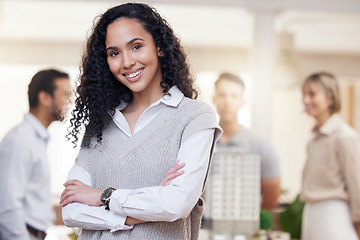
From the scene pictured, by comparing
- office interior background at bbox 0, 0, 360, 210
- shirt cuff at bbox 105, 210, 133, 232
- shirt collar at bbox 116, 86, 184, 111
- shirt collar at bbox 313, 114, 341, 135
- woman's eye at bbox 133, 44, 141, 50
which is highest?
office interior background at bbox 0, 0, 360, 210

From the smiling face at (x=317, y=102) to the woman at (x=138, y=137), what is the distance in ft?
6.04

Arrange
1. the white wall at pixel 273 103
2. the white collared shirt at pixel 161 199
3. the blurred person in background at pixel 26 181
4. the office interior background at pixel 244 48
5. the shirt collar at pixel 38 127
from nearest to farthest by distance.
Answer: the white collared shirt at pixel 161 199 < the blurred person in background at pixel 26 181 < the shirt collar at pixel 38 127 < the office interior background at pixel 244 48 < the white wall at pixel 273 103

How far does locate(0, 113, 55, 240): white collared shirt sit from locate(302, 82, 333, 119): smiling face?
4.86 feet

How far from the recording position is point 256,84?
5.10m

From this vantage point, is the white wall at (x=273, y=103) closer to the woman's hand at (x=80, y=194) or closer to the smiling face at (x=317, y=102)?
the smiling face at (x=317, y=102)

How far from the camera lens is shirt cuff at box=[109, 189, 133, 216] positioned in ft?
4.52

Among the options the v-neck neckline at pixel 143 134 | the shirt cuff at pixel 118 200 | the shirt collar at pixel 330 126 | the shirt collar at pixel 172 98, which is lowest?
the shirt cuff at pixel 118 200

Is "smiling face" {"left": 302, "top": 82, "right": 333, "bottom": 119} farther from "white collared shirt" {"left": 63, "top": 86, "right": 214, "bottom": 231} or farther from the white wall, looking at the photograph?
the white wall

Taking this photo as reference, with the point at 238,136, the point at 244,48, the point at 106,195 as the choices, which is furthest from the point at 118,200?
the point at 244,48

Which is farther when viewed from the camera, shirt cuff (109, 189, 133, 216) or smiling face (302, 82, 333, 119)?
smiling face (302, 82, 333, 119)

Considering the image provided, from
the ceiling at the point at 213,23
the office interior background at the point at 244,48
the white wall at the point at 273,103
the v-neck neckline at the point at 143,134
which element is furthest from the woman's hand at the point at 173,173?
the white wall at the point at 273,103

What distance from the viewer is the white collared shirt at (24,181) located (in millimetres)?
2490

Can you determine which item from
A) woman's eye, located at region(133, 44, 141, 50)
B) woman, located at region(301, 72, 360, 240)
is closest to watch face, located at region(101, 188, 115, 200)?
woman's eye, located at region(133, 44, 141, 50)

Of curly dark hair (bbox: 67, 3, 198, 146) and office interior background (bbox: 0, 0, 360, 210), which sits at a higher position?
office interior background (bbox: 0, 0, 360, 210)
